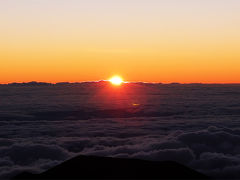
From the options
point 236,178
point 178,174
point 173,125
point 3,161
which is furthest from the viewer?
point 173,125

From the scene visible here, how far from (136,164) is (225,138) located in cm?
2916

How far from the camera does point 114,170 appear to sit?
48.9 feet

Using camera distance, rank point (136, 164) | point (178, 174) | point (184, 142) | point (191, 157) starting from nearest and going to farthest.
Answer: point (178, 174) → point (136, 164) → point (191, 157) → point (184, 142)

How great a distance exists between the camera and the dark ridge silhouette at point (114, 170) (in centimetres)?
1420

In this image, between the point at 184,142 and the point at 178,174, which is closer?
the point at 178,174

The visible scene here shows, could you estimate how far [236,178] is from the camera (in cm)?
2191

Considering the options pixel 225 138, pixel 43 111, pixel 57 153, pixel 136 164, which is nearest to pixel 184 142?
pixel 225 138

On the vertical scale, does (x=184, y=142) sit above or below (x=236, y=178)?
above

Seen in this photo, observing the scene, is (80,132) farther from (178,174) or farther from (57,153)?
(178,174)

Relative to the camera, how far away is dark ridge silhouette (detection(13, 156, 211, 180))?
1420 centimetres

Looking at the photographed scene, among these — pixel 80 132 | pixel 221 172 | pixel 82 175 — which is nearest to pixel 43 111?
pixel 80 132

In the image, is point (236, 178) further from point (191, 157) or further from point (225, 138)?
point (225, 138)

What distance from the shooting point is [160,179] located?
13.7 m

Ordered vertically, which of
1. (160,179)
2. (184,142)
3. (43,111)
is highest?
(43,111)
